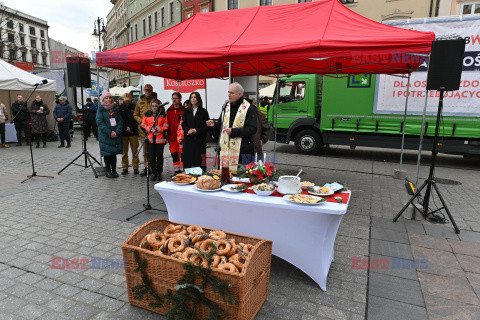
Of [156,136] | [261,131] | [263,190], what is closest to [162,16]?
[156,136]

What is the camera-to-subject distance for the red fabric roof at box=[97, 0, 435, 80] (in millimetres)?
4016

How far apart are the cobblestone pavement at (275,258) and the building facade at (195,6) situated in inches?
897

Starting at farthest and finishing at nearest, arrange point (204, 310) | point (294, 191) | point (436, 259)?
point (436, 259), point (294, 191), point (204, 310)

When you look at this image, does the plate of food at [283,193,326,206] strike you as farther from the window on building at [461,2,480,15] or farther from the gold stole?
the window on building at [461,2,480,15]

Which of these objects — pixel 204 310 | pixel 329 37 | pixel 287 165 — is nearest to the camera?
pixel 204 310

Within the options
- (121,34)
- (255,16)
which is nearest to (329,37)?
(255,16)

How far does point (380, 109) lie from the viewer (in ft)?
28.4

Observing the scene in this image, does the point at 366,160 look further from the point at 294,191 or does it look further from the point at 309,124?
the point at 294,191

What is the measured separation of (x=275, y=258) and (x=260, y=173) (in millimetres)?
917

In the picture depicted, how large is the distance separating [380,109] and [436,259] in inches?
243

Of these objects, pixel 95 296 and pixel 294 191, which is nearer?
pixel 95 296

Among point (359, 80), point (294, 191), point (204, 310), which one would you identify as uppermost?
point (359, 80)

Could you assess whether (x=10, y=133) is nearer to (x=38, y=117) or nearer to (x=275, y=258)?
(x=38, y=117)

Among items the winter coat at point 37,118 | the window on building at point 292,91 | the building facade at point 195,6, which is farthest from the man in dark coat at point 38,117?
the building facade at point 195,6
